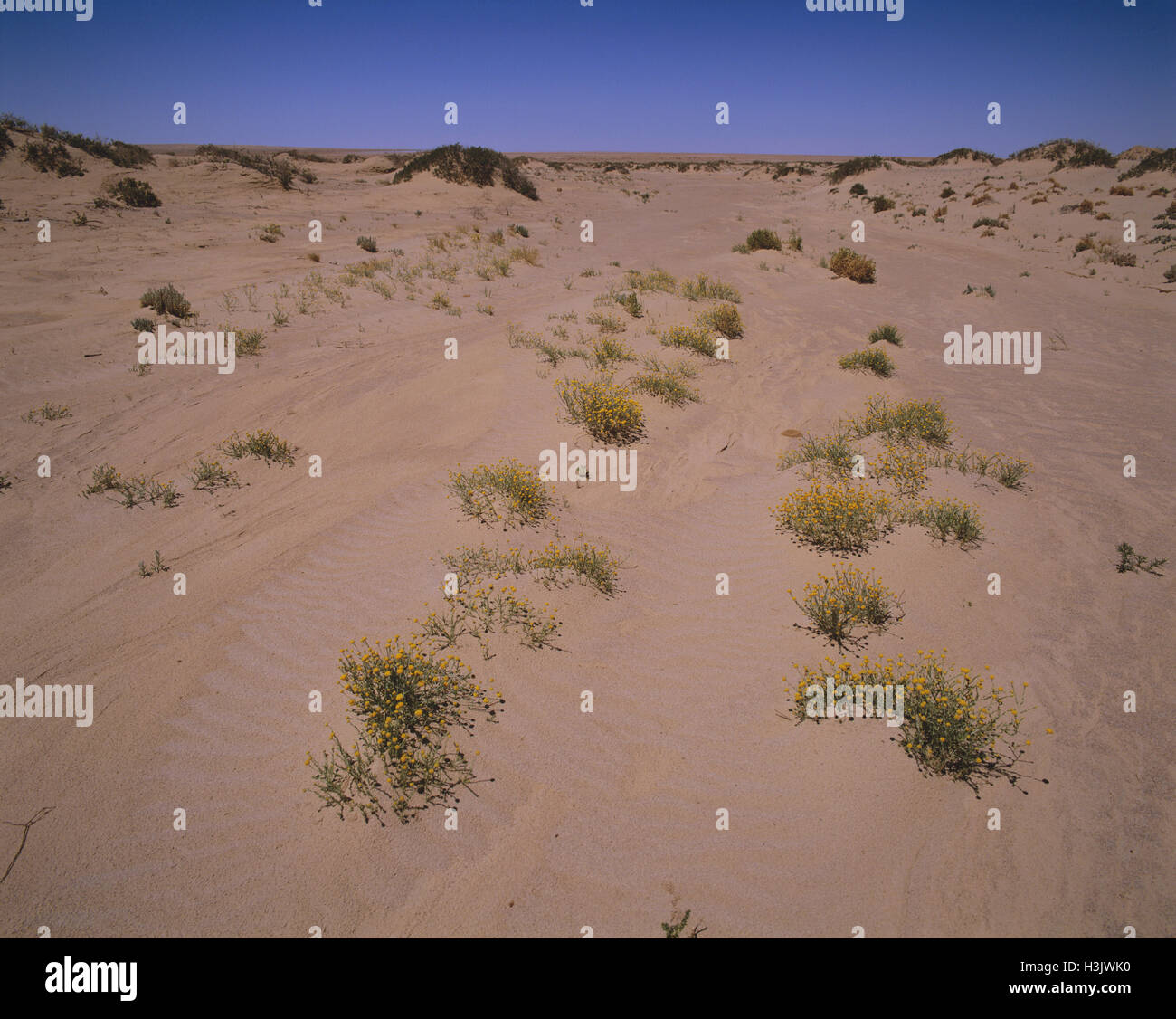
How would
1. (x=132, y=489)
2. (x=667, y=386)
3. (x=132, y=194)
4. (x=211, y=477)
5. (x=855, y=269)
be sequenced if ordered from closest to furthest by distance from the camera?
(x=132, y=489) < (x=211, y=477) < (x=667, y=386) < (x=855, y=269) < (x=132, y=194)

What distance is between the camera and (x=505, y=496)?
19.6 ft

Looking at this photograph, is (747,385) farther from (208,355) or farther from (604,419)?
(208,355)

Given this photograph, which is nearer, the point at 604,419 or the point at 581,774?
the point at 581,774

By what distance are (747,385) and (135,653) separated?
8.73 metres

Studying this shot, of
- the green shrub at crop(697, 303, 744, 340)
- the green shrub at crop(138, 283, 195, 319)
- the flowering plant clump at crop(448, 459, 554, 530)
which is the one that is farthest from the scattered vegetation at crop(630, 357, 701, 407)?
the green shrub at crop(138, 283, 195, 319)

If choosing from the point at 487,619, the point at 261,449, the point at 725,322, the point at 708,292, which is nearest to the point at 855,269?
the point at 708,292

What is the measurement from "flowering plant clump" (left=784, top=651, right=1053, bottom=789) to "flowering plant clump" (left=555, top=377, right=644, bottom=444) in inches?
160

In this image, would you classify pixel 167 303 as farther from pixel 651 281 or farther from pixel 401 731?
pixel 401 731

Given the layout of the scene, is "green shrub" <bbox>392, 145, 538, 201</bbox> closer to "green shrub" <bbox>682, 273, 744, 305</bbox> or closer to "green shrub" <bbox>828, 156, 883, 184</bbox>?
"green shrub" <bbox>682, 273, 744, 305</bbox>

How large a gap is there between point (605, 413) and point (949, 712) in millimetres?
4981

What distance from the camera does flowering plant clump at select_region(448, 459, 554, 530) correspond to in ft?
18.9

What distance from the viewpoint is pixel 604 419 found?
7262 mm

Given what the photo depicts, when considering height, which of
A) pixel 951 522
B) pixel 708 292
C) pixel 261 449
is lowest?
pixel 951 522
